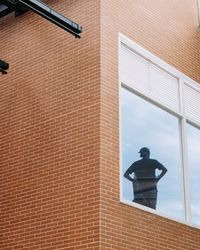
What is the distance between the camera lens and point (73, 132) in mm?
10539

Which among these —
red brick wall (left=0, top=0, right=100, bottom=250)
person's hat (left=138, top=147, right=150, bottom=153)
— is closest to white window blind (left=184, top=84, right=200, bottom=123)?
person's hat (left=138, top=147, right=150, bottom=153)

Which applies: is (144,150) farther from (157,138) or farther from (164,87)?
(164,87)

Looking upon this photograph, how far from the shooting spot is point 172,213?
1114cm

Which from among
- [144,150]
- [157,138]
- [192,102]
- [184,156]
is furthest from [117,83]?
[192,102]

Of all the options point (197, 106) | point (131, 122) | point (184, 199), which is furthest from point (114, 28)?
point (184, 199)

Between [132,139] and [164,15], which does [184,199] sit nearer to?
[132,139]

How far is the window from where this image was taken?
10.8 meters

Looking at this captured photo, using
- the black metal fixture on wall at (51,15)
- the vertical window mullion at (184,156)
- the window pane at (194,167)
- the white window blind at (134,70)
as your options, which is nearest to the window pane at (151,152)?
the vertical window mullion at (184,156)

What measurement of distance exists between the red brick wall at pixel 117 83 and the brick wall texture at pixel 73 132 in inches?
0.9

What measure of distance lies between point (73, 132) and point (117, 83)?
4.33 feet

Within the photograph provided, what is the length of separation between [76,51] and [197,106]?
350cm

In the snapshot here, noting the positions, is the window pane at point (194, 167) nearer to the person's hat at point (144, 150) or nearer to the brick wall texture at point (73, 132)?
the brick wall texture at point (73, 132)

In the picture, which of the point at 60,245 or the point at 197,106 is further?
the point at 197,106

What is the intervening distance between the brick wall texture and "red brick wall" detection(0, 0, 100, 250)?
2 cm
